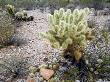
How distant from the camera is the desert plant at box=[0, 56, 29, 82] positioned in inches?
251

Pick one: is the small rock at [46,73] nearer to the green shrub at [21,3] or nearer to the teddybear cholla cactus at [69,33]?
the teddybear cholla cactus at [69,33]

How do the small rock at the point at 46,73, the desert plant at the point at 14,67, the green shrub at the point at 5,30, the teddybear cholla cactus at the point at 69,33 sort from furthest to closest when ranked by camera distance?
the green shrub at the point at 5,30, the desert plant at the point at 14,67, the small rock at the point at 46,73, the teddybear cholla cactus at the point at 69,33

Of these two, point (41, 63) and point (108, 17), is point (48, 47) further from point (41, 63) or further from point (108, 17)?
point (108, 17)

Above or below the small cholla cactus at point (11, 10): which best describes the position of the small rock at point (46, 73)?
below

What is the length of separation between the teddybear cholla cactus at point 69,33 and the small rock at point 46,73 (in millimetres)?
551

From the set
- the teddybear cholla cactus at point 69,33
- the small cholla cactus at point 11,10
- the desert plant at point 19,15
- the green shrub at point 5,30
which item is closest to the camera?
the teddybear cholla cactus at point 69,33

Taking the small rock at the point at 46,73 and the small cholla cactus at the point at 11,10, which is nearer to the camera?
the small rock at the point at 46,73

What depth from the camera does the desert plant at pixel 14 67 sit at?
6.38 metres

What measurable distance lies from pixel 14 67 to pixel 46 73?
716mm

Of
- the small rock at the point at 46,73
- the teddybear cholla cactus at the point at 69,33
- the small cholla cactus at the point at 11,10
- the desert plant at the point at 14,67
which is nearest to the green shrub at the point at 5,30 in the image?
the desert plant at the point at 14,67

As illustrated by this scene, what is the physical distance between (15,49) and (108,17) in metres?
2.94

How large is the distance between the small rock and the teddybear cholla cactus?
1.81 feet

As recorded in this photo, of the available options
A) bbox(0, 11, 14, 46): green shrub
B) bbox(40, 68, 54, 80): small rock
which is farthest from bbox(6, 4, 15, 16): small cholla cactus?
bbox(40, 68, 54, 80): small rock

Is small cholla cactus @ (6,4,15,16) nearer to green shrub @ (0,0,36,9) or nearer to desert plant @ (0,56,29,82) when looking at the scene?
green shrub @ (0,0,36,9)
